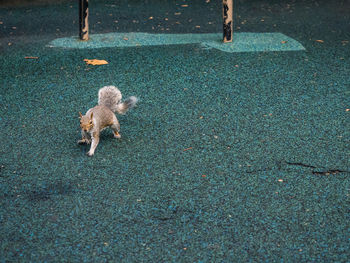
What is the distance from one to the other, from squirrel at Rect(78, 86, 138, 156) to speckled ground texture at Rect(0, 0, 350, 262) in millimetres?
153

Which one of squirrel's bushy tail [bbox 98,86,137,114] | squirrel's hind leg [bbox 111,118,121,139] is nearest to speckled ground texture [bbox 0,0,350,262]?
squirrel's hind leg [bbox 111,118,121,139]

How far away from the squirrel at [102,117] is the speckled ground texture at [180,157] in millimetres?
153

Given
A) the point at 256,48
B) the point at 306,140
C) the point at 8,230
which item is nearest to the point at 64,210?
the point at 8,230

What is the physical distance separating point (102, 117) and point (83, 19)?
333cm

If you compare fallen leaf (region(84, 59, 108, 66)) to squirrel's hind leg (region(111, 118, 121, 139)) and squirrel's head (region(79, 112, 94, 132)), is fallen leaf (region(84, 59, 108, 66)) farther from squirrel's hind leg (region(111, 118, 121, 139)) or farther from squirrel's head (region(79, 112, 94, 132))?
squirrel's head (region(79, 112, 94, 132))

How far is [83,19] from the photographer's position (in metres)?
7.18

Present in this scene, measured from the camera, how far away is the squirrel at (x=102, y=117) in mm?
4145

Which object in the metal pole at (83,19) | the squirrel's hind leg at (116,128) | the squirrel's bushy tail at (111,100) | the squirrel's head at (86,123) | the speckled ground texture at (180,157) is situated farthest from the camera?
the metal pole at (83,19)

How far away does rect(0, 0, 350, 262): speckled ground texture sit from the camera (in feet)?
10.4

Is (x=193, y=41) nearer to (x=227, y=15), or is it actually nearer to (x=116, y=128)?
(x=227, y=15)

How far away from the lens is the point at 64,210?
3.46 metres

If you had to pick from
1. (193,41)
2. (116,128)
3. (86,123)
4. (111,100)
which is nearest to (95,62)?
(193,41)

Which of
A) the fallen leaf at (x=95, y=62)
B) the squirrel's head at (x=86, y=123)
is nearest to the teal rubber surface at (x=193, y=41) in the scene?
the fallen leaf at (x=95, y=62)

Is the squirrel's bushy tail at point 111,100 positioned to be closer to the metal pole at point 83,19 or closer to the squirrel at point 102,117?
the squirrel at point 102,117
